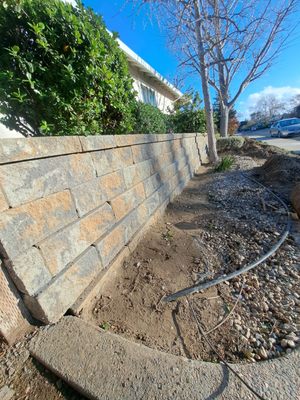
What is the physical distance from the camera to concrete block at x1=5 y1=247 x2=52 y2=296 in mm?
979

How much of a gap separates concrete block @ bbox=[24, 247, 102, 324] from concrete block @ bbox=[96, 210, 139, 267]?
0.28 ft

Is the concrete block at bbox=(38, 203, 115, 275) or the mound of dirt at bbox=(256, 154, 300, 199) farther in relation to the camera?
the mound of dirt at bbox=(256, 154, 300, 199)

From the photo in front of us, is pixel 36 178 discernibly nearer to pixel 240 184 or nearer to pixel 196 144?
pixel 240 184

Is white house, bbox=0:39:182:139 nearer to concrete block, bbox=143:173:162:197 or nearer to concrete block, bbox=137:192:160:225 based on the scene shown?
concrete block, bbox=143:173:162:197

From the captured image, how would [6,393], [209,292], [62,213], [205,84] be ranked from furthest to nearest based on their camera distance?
[205,84] → [209,292] → [62,213] → [6,393]

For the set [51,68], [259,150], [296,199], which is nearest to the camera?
[51,68]

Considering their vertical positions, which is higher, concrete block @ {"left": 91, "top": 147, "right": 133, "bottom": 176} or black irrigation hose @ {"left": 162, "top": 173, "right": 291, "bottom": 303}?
concrete block @ {"left": 91, "top": 147, "right": 133, "bottom": 176}

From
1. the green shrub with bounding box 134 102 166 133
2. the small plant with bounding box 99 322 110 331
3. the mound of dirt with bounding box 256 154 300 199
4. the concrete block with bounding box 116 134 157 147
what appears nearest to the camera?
the small plant with bounding box 99 322 110 331

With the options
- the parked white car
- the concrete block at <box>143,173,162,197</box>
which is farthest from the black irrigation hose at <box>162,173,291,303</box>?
the parked white car

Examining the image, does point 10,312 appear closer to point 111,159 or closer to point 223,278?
point 111,159

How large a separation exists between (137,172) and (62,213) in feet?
3.75

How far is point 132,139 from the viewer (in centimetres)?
219

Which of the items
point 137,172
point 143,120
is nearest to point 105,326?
point 137,172

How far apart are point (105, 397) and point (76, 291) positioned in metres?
0.59
